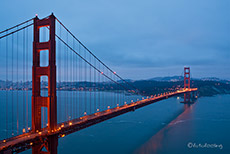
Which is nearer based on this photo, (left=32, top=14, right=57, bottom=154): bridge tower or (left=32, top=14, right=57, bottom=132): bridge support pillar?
(left=32, top=14, right=57, bottom=154): bridge tower

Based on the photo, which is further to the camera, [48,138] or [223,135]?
[223,135]

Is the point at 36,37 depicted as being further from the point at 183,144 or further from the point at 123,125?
the point at 123,125

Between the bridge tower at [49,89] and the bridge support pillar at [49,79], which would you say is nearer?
the bridge tower at [49,89]

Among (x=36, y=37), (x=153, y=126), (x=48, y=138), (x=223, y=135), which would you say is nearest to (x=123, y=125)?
(x=153, y=126)

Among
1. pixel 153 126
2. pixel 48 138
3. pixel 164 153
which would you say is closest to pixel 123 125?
pixel 153 126

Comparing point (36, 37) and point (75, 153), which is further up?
point (36, 37)

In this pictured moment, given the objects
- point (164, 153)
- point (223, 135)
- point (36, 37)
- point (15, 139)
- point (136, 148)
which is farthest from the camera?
point (223, 135)

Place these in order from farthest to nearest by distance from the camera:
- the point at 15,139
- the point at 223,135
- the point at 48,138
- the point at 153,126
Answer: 1. the point at 153,126
2. the point at 223,135
3. the point at 48,138
4. the point at 15,139

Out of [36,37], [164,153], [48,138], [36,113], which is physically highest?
[36,37]

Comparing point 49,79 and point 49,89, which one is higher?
point 49,79
